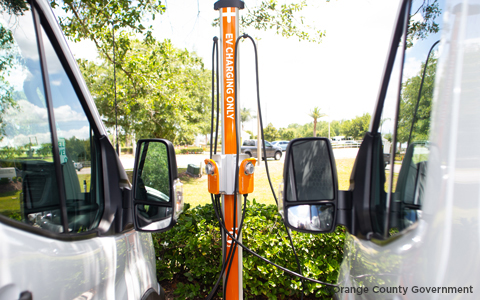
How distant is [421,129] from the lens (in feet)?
2.80

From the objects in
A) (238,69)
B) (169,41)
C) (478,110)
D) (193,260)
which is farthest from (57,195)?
(169,41)

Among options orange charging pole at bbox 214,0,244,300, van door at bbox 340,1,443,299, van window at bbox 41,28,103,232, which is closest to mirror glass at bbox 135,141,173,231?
van window at bbox 41,28,103,232

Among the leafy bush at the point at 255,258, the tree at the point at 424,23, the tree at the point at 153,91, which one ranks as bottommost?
the leafy bush at the point at 255,258

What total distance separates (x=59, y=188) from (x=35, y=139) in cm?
20

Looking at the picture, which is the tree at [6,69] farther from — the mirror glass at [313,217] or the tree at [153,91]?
the tree at [153,91]

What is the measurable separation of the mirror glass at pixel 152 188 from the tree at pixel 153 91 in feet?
13.3

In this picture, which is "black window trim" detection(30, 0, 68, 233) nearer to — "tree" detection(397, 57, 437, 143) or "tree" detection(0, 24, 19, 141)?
"tree" detection(0, 24, 19, 141)

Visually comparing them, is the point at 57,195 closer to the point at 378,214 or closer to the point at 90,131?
the point at 90,131

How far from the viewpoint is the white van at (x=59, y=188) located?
860 mm

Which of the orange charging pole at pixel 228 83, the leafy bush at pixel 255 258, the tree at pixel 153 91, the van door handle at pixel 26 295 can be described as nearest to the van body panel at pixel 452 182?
the van door handle at pixel 26 295

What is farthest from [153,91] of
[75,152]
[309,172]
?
[309,172]

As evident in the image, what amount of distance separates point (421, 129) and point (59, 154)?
4.16ft

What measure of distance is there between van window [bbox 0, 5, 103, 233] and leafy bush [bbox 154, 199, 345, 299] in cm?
204

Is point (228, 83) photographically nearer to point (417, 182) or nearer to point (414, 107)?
point (414, 107)
